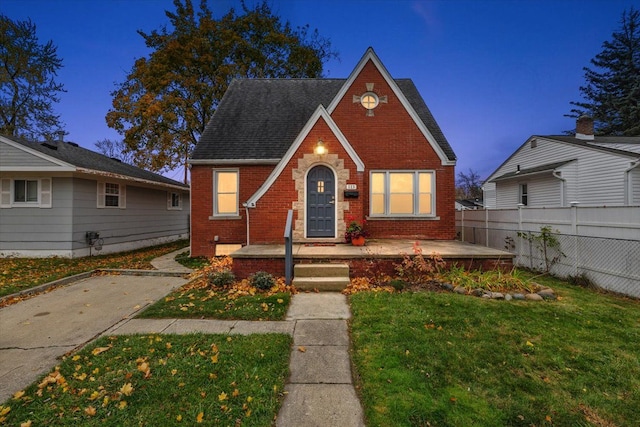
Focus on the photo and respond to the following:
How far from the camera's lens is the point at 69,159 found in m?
10.9

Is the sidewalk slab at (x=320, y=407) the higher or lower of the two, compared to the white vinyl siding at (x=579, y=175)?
lower

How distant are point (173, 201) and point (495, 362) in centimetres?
1815

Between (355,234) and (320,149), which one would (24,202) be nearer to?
(320,149)

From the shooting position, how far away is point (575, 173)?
13.5 meters

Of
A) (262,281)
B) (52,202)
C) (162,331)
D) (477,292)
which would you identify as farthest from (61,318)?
(52,202)

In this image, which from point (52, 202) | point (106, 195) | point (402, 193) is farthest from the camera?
point (106, 195)

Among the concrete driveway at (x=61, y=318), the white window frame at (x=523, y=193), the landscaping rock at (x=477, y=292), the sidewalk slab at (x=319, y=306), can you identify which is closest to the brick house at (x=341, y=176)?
the sidewalk slab at (x=319, y=306)

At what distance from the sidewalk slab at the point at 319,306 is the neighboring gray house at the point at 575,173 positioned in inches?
538

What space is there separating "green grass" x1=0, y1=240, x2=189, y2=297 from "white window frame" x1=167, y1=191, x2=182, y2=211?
561 centimetres

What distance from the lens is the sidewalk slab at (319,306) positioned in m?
4.95

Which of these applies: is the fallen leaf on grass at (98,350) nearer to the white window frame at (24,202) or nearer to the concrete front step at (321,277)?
the concrete front step at (321,277)

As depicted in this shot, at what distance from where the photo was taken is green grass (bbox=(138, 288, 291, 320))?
4.90 metres

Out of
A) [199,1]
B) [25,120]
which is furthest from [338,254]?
[25,120]

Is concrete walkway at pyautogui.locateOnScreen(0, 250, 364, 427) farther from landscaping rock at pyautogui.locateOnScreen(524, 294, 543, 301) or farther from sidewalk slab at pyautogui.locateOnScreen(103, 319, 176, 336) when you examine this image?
landscaping rock at pyautogui.locateOnScreen(524, 294, 543, 301)
